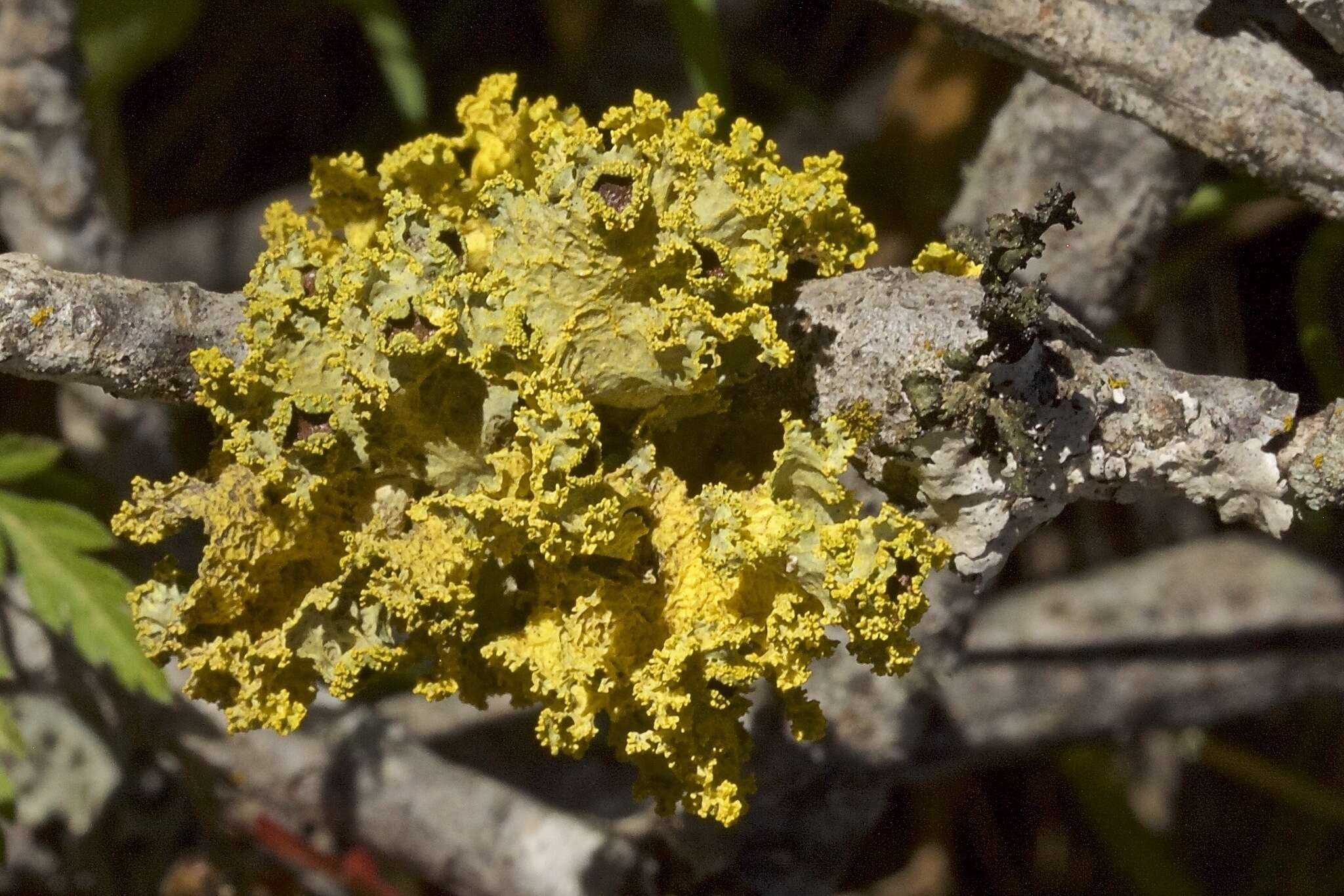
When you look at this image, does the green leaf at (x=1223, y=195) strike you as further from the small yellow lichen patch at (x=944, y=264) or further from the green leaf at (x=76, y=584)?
the green leaf at (x=76, y=584)

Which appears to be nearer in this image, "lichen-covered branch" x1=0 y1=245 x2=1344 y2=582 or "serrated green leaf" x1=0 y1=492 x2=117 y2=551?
"lichen-covered branch" x1=0 y1=245 x2=1344 y2=582

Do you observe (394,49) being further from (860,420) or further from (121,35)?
(860,420)

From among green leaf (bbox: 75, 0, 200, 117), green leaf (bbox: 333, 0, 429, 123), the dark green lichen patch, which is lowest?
the dark green lichen patch

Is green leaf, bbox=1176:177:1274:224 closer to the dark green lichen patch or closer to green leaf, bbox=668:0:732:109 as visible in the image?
green leaf, bbox=668:0:732:109

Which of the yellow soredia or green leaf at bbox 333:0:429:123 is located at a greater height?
green leaf at bbox 333:0:429:123

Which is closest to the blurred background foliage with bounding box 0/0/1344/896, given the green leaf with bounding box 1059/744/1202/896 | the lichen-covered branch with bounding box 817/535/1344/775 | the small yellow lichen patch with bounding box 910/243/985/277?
the green leaf with bounding box 1059/744/1202/896

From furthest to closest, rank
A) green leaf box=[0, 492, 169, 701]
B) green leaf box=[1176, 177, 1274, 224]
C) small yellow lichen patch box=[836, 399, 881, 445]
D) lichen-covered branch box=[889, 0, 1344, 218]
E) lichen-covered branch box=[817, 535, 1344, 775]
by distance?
lichen-covered branch box=[817, 535, 1344, 775]
green leaf box=[1176, 177, 1274, 224]
green leaf box=[0, 492, 169, 701]
lichen-covered branch box=[889, 0, 1344, 218]
small yellow lichen patch box=[836, 399, 881, 445]

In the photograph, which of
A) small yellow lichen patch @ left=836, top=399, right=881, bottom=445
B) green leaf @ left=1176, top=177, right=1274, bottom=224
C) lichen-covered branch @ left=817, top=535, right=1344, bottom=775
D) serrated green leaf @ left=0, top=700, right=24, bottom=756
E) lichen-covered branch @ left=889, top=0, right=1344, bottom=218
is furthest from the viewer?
lichen-covered branch @ left=817, top=535, right=1344, bottom=775
